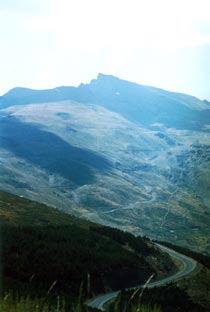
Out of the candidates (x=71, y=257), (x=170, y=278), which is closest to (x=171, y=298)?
(x=71, y=257)

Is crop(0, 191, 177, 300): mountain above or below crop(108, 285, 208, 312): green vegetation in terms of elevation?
below

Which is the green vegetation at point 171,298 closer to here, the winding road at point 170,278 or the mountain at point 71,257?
the winding road at point 170,278

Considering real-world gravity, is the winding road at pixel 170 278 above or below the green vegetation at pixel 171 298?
below

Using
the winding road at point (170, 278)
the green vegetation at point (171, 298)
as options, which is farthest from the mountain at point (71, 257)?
the green vegetation at point (171, 298)

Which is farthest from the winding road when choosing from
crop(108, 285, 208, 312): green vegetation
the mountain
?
crop(108, 285, 208, 312): green vegetation

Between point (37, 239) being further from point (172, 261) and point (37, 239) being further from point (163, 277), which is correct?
point (172, 261)

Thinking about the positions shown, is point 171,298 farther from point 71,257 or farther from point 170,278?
point 170,278

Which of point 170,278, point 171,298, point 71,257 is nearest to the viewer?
point 171,298

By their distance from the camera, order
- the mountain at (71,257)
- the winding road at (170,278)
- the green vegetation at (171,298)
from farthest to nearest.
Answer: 1. the mountain at (71,257)
2. the winding road at (170,278)
3. the green vegetation at (171,298)

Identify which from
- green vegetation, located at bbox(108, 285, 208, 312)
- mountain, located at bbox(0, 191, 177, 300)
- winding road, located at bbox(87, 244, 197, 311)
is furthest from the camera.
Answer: mountain, located at bbox(0, 191, 177, 300)

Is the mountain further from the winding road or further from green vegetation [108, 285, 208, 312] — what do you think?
green vegetation [108, 285, 208, 312]

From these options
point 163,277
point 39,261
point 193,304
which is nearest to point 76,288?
point 39,261

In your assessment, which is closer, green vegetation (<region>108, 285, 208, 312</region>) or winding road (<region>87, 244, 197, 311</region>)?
green vegetation (<region>108, 285, 208, 312</region>)
